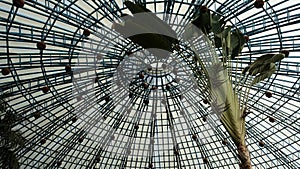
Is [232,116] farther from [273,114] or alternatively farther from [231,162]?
[231,162]

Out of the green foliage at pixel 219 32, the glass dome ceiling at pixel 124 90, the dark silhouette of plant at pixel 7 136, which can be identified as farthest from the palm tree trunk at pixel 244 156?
the dark silhouette of plant at pixel 7 136

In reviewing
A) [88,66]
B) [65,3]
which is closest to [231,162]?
[88,66]

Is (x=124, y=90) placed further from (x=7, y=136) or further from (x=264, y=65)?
(x=264, y=65)

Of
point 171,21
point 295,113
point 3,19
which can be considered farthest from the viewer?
point 295,113

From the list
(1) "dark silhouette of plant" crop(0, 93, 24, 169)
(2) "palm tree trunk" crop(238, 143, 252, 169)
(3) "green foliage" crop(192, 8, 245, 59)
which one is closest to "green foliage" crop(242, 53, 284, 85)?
(3) "green foliage" crop(192, 8, 245, 59)

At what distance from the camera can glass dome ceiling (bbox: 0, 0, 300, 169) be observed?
24.0 metres

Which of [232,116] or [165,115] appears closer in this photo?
[232,116]

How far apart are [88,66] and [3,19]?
7.31 metres

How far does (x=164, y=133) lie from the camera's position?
3981 centimetres

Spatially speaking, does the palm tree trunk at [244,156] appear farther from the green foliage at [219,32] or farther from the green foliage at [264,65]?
the green foliage at [219,32]

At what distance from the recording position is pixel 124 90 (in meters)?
32.6

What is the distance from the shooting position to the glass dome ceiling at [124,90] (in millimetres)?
23984

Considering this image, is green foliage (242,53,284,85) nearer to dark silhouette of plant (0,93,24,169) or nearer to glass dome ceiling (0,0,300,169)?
glass dome ceiling (0,0,300,169)

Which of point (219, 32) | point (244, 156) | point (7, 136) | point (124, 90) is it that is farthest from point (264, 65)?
point (124, 90)
